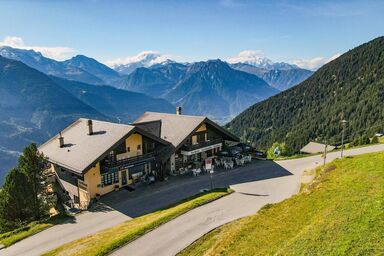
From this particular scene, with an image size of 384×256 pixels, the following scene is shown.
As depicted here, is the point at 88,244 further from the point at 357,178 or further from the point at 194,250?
the point at 357,178

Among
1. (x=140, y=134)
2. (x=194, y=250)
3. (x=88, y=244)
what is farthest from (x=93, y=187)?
(x=194, y=250)

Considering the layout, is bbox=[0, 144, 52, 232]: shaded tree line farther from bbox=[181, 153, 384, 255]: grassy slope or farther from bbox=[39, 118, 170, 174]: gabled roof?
bbox=[181, 153, 384, 255]: grassy slope

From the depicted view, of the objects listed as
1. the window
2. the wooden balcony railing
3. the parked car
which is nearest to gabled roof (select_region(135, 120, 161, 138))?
the wooden balcony railing

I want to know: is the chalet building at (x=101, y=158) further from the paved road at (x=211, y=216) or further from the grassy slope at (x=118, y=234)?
the paved road at (x=211, y=216)

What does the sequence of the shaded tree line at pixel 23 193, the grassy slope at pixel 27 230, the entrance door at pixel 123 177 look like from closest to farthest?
the grassy slope at pixel 27 230
the shaded tree line at pixel 23 193
the entrance door at pixel 123 177

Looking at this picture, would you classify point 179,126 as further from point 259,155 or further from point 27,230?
point 27,230

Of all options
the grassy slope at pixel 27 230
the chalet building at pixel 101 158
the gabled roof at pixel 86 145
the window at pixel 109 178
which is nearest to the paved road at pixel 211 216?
the grassy slope at pixel 27 230
